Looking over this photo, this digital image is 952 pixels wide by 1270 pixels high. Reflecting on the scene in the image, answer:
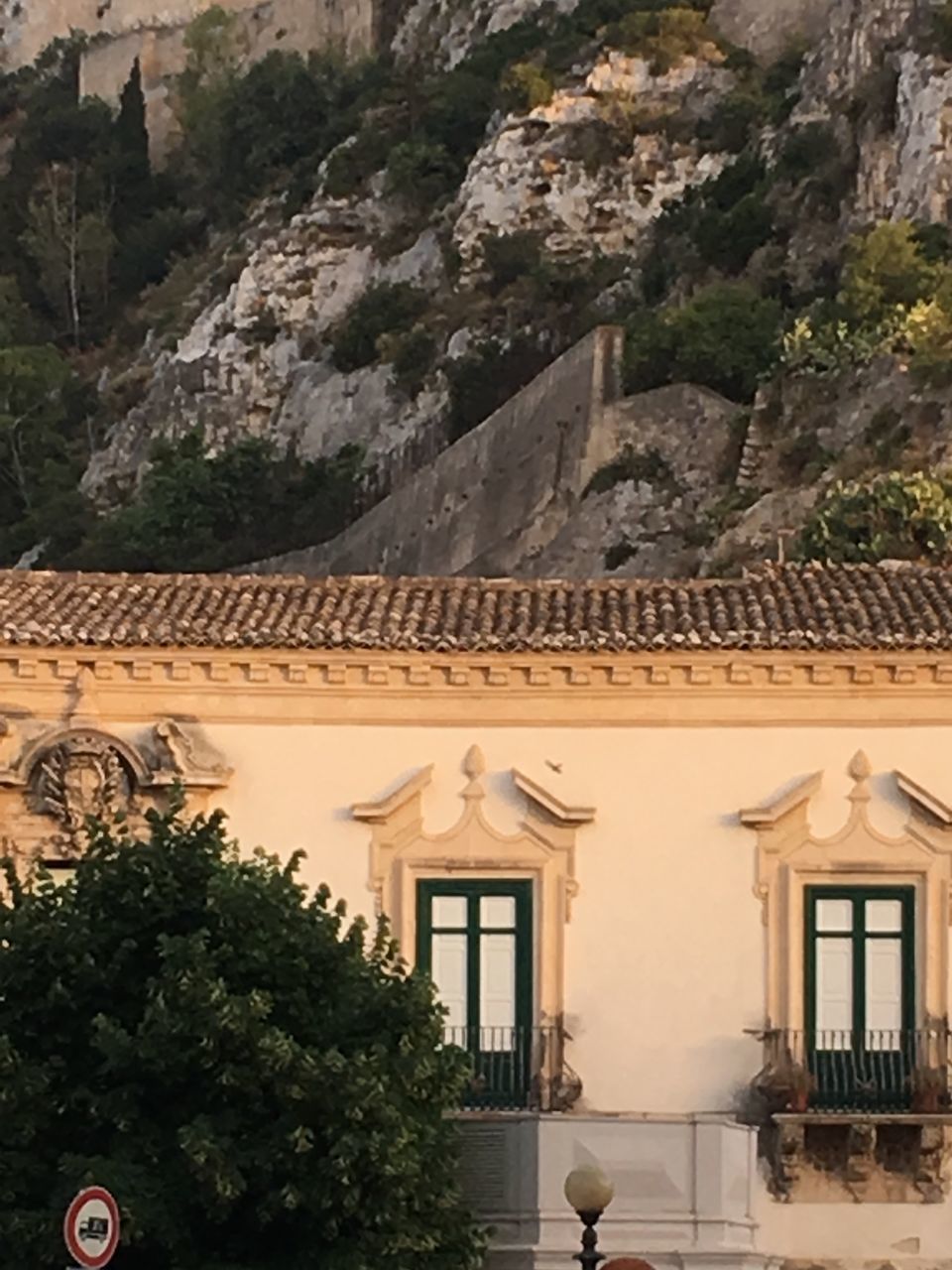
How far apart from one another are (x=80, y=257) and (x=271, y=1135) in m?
110

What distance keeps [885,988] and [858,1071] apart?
94 cm

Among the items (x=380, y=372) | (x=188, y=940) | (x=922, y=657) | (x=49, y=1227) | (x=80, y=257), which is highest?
(x=80, y=257)

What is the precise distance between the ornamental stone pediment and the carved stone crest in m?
0.01

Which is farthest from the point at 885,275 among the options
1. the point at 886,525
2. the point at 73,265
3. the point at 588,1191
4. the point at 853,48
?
the point at 73,265

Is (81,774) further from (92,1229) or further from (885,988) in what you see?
(92,1229)

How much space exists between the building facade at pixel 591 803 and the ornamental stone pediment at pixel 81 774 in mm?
33

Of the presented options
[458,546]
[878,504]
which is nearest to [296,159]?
[458,546]

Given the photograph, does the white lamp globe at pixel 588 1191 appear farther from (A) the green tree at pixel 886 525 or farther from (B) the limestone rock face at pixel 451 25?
(B) the limestone rock face at pixel 451 25

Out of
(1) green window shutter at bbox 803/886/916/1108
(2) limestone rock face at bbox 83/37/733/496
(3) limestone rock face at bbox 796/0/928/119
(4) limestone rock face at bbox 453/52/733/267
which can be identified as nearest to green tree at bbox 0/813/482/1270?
(1) green window shutter at bbox 803/886/916/1108

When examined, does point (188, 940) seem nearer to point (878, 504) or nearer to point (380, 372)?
point (878, 504)

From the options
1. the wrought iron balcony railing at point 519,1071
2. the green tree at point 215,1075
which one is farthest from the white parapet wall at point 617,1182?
the wrought iron balcony railing at point 519,1071

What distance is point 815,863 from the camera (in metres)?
40.9

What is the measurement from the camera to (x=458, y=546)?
9256 centimetres

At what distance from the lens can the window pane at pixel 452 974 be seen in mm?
40812
